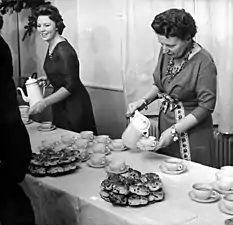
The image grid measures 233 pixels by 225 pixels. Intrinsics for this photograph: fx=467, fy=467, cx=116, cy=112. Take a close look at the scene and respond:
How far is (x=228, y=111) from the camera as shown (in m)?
2.31

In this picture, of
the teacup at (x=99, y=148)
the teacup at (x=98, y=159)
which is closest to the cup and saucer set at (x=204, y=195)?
the teacup at (x=98, y=159)

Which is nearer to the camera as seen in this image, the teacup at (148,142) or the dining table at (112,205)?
the dining table at (112,205)

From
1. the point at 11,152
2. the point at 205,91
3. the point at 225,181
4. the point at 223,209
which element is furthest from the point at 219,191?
the point at 11,152

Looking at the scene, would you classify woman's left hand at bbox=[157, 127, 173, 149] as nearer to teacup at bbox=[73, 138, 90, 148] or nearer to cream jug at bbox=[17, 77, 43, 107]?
teacup at bbox=[73, 138, 90, 148]

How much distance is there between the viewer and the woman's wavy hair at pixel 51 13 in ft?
7.50

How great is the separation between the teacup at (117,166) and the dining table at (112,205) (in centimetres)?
4

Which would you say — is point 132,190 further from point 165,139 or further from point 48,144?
point 48,144

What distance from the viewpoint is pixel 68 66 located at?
2.28 meters

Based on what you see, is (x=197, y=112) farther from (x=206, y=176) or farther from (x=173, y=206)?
(x=173, y=206)

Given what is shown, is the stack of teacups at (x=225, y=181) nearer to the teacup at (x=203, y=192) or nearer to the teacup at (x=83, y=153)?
the teacup at (x=203, y=192)

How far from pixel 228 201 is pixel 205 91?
59cm

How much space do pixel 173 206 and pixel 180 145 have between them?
0.67 m

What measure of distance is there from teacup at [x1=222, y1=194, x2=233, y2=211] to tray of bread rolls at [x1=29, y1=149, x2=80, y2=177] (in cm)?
51

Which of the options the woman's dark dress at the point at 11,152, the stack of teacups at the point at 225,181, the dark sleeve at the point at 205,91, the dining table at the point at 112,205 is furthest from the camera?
the dark sleeve at the point at 205,91
